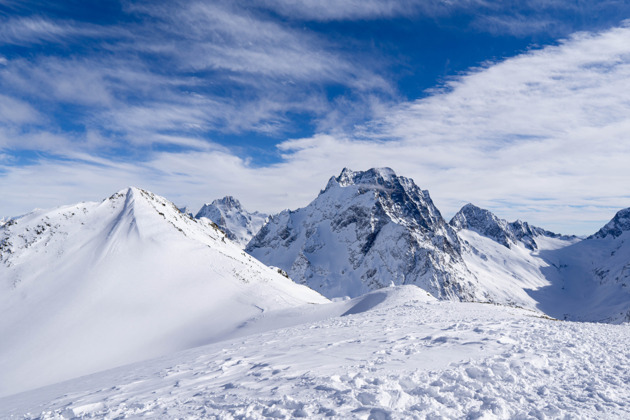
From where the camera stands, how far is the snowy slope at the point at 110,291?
83.6ft

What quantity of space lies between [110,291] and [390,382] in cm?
3157

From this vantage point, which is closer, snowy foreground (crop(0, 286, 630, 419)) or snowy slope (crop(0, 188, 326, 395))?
snowy foreground (crop(0, 286, 630, 419))

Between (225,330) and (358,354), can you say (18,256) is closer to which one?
(225,330)

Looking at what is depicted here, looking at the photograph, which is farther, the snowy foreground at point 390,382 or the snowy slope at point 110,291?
the snowy slope at point 110,291

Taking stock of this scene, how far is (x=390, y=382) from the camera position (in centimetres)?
764

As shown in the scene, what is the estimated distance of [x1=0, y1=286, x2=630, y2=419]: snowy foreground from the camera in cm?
677

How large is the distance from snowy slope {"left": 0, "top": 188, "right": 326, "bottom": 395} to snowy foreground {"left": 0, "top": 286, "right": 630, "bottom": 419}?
17302 mm

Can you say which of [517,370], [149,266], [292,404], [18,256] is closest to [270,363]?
[292,404]

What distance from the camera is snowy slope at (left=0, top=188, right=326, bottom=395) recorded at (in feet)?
83.6

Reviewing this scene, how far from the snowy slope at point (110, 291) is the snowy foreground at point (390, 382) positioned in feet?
56.8

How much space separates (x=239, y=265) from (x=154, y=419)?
3629 centimetres

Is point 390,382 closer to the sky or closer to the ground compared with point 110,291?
closer to the ground

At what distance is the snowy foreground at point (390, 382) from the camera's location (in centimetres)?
677

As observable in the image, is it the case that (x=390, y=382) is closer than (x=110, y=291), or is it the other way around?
(x=390, y=382)
